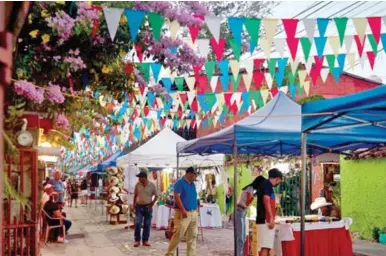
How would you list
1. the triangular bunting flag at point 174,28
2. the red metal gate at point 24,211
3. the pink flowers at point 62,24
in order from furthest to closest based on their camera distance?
1. the red metal gate at point 24,211
2. the triangular bunting flag at point 174,28
3. the pink flowers at point 62,24

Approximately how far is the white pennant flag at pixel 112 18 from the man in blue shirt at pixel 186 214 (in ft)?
14.0

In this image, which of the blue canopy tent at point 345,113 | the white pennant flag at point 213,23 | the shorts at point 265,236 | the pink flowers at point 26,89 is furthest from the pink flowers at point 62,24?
the shorts at point 265,236

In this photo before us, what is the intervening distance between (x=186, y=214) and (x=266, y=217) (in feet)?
6.23

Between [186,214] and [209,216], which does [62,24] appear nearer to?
[186,214]

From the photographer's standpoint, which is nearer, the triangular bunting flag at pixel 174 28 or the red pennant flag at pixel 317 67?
the triangular bunting flag at pixel 174 28

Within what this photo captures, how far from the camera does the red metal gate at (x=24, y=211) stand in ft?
25.5

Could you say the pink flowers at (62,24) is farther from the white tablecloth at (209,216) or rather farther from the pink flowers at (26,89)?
the white tablecloth at (209,216)

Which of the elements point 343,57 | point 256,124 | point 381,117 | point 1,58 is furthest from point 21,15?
point 343,57

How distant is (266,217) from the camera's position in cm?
870

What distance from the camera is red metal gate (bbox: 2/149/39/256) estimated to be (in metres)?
7.78

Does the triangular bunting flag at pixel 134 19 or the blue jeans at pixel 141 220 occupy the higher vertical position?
the triangular bunting flag at pixel 134 19

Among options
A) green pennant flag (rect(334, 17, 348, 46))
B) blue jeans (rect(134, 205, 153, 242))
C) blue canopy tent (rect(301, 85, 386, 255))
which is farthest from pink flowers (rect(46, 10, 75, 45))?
blue jeans (rect(134, 205, 153, 242))

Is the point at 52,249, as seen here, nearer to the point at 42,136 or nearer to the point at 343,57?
the point at 42,136

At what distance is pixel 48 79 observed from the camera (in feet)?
22.4
